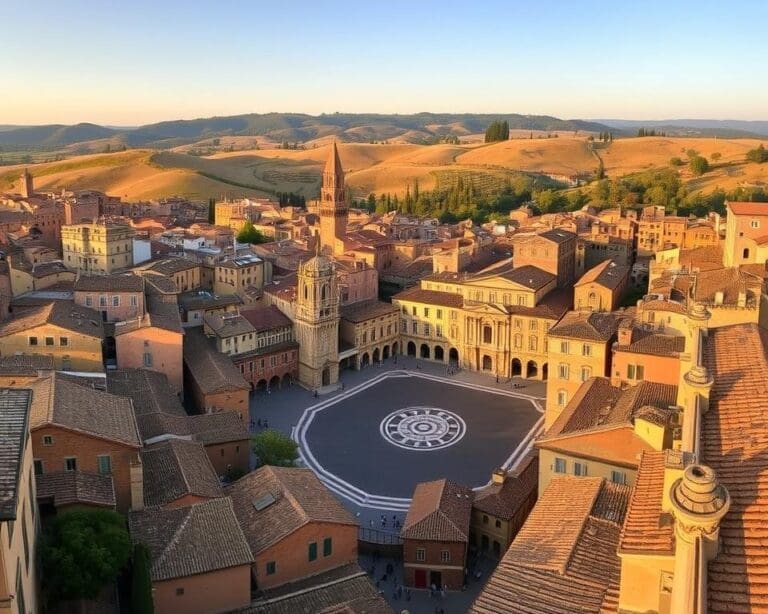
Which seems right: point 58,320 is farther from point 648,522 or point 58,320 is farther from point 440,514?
point 648,522

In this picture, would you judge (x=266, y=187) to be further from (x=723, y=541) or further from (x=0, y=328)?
(x=723, y=541)

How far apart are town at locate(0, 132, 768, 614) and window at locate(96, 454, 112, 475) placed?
0.98 feet

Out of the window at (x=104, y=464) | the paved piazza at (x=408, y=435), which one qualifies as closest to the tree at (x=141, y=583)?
the window at (x=104, y=464)

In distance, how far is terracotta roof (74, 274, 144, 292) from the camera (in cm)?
5669

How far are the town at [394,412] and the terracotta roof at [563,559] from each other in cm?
12

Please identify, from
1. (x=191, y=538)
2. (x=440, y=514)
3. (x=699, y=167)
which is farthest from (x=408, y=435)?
(x=699, y=167)

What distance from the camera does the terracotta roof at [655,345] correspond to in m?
44.5

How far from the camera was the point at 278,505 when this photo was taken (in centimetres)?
3206

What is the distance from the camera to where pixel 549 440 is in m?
35.9

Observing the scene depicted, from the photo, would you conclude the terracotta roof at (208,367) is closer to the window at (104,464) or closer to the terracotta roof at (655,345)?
the window at (104,464)

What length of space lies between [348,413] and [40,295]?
27.1 m

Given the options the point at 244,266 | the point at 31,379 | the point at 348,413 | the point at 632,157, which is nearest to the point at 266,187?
the point at 632,157

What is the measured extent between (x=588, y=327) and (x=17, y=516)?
41.9m

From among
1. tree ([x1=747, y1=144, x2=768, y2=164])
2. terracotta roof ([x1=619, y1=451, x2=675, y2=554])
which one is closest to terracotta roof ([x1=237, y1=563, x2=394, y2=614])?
terracotta roof ([x1=619, y1=451, x2=675, y2=554])
